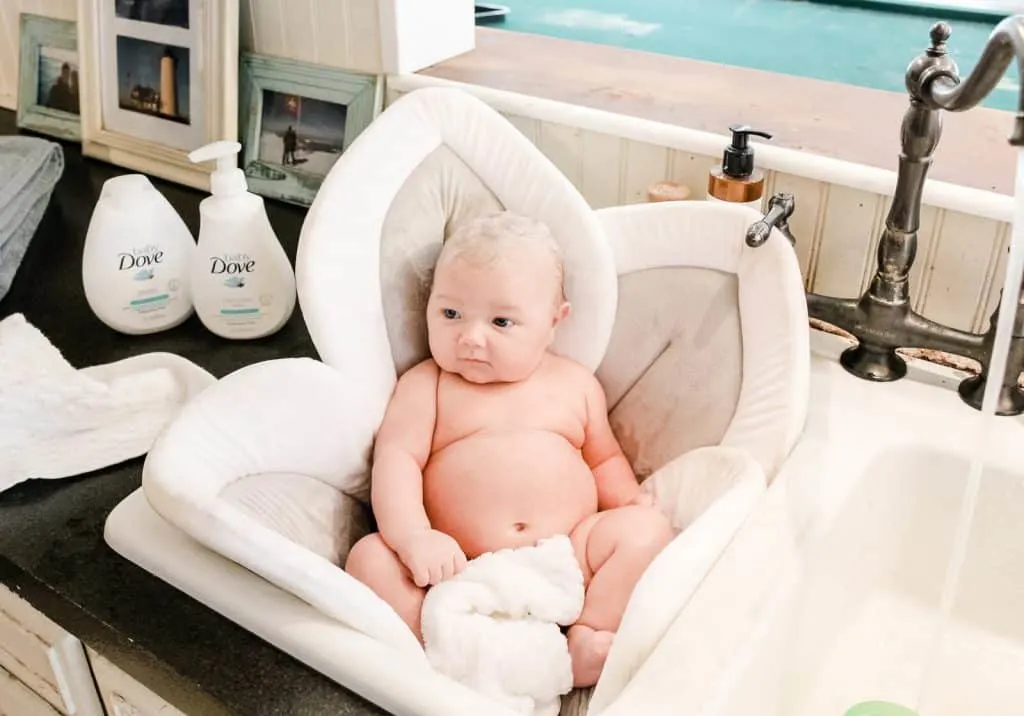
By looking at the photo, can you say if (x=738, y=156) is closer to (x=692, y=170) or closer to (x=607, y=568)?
(x=692, y=170)

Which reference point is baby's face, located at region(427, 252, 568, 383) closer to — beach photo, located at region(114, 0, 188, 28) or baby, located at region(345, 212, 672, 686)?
baby, located at region(345, 212, 672, 686)

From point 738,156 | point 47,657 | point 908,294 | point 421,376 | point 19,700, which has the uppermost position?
point 738,156

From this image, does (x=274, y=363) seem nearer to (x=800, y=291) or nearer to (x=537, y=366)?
(x=537, y=366)

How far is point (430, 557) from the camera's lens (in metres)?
0.82

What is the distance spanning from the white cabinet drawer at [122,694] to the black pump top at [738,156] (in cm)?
72

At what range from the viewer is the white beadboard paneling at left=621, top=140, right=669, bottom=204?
1.14 meters

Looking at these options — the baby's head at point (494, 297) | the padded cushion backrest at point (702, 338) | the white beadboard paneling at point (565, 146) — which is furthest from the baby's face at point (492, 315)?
the white beadboard paneling at point (565, 146)

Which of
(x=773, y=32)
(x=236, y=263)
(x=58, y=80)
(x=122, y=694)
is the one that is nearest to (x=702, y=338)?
(x=236, y=263)

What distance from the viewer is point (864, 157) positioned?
1052 mm

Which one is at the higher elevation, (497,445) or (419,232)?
(419,232)

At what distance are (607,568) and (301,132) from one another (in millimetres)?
841

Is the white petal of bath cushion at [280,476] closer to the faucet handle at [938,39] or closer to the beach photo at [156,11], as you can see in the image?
the faucet handle at [938,39]

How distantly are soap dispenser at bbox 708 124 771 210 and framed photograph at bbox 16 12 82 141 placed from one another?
1.15 m

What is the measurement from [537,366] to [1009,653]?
52cm
